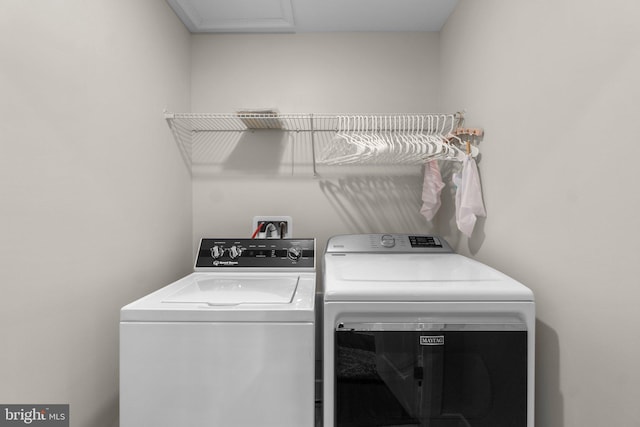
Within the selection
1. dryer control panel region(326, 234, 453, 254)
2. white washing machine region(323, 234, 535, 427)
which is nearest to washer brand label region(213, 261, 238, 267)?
dryer control panel region(326, 234, 453, 254)

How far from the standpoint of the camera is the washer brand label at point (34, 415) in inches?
35.6

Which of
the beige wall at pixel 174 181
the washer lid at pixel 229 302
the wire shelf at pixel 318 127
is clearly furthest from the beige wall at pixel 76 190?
the wire shelf at pixel 318 127

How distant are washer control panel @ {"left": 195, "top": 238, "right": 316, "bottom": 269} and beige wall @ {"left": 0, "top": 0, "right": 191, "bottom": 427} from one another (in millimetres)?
272

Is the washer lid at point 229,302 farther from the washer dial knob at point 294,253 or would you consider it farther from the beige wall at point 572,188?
the beige wall at point 572,188

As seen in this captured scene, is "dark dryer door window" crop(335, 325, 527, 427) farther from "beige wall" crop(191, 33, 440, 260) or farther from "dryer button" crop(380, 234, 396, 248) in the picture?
"beige wall" crop(191, 33, 440, 260)

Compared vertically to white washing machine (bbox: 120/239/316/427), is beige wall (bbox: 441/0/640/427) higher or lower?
higher

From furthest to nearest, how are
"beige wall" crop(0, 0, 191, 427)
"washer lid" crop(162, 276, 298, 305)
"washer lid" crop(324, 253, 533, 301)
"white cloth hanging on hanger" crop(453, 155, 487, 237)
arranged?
"white cloth hanging on hanger" crop(453, 155, 487, 237), "washer lid" crop(162, 276, 298, 305), "washer lid" crop(324, 253, 533, 301), "beige wall" crop(0, 0, 191, 427)

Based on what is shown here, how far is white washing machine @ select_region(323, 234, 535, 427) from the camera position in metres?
1.01

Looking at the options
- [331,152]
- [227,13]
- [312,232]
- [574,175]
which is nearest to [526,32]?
[574,175]

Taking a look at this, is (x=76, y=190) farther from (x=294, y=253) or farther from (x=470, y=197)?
(x=470, y=197)

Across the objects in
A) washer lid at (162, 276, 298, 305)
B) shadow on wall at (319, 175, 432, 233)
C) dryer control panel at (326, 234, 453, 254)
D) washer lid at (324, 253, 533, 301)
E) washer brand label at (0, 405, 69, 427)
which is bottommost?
washer brand label at (0, 405, 69, 427)

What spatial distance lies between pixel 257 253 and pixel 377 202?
86 cm

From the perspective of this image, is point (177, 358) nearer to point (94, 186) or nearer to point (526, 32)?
point (94, 186)

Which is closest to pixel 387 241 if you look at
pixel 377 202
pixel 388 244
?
pixel 388 244
